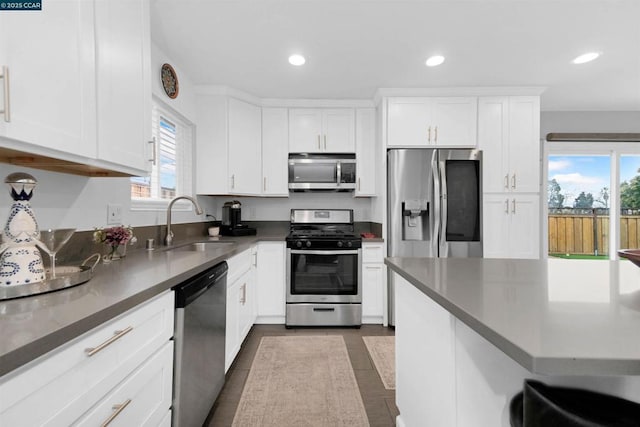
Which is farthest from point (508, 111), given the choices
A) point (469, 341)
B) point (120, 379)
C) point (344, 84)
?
point (120, 379)

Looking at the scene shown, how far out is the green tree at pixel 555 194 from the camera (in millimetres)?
3723

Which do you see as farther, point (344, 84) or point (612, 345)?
point (344, 84)

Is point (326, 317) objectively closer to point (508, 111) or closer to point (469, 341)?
point (469, 341)

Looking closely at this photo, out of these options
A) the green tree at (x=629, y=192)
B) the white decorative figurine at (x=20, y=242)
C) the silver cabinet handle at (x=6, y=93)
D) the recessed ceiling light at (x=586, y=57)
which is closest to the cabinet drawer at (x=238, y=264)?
the white decorative figurine at (x=20, y=242)

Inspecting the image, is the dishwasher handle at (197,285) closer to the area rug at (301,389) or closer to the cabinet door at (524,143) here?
the area rug at (301,389)

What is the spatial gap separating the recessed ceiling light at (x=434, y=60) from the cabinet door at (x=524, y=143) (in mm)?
1080

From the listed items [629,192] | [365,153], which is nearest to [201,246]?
[365,153]

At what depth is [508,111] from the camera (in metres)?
3.07

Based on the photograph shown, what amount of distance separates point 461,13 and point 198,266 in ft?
7.36

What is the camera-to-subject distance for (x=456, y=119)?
3.09 meters

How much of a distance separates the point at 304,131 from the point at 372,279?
179 centimetres

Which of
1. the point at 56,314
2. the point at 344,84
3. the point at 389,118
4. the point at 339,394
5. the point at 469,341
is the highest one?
the point at 344,84

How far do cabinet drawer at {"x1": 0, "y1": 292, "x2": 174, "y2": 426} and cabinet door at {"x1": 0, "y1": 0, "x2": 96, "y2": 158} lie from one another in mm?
627

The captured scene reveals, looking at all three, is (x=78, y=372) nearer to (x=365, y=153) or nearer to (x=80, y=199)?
(x=80, y=199)
